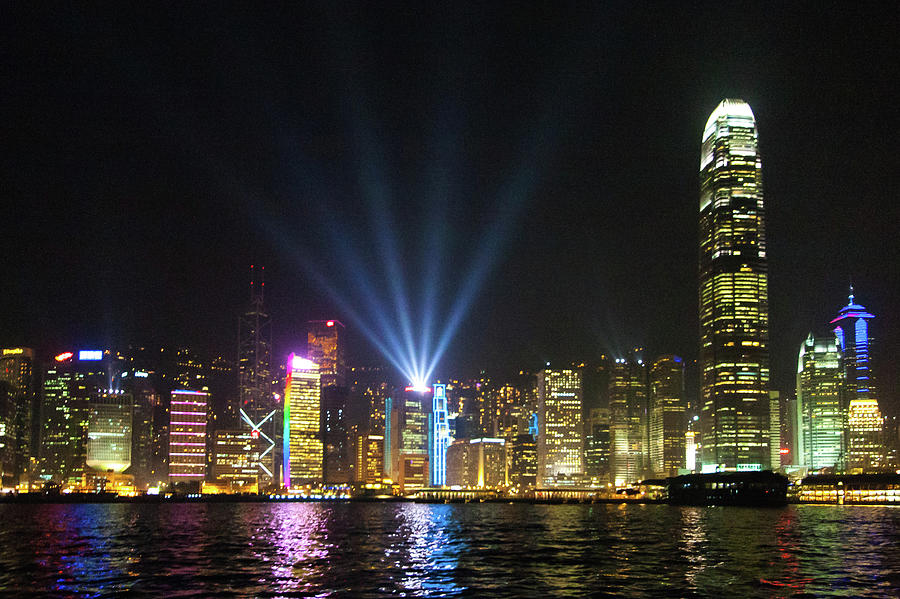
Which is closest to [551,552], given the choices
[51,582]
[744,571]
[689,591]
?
[744,571]

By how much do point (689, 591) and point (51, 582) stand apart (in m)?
34.0

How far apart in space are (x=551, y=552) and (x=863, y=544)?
2916cm

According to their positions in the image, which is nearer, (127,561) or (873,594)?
(873,594)

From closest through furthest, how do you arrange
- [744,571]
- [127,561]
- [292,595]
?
[292,595] → [744,571] → [127,561]

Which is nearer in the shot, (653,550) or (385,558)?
(385,558)

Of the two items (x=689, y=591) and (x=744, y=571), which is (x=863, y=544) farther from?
(x=689, y=591)

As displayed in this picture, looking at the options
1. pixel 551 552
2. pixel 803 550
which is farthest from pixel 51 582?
pixel 803 550

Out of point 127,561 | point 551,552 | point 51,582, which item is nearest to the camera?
point 51,582

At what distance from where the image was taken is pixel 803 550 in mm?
72000

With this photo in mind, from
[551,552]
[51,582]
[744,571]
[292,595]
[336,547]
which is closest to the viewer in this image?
[292,595]

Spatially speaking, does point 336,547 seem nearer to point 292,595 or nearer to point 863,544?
point 292,595

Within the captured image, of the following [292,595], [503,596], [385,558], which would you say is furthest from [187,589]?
[385,558]

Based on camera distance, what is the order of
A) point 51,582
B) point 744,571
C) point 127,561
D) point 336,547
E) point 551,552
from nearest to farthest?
1. point 51,582
2. point 744,571
3. point 127,561
4. point 551,552
5. point 336,547

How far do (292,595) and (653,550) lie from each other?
37538 mm
